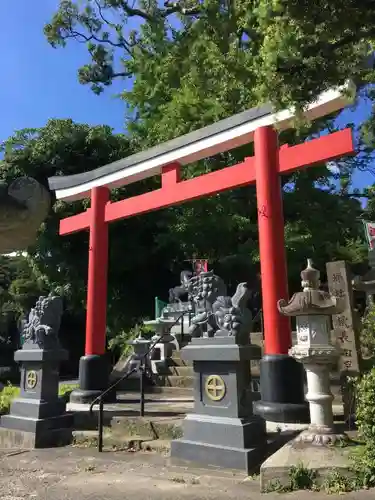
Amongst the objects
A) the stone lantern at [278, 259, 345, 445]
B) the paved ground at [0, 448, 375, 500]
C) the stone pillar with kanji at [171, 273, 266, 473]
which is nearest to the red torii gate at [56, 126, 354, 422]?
the stone pillar with kanji at [171, 273, 266, 473]

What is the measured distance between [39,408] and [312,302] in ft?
15.3

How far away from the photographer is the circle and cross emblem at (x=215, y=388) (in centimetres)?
549

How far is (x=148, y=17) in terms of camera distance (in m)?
16.9

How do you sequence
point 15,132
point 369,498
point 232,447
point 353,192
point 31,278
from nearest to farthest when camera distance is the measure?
point 369,498 → point 232,447 → point 15,132 → point 353,192 → point 31,278

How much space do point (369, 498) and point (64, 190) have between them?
29.9 feet

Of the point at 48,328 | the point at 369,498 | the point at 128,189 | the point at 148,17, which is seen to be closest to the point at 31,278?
the point at 128,189

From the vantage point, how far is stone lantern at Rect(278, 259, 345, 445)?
5008mm

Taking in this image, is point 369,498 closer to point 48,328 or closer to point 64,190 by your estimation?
point 48,328

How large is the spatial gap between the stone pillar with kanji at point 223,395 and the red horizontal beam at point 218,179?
273 cm

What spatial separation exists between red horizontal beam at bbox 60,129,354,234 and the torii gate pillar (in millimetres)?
294

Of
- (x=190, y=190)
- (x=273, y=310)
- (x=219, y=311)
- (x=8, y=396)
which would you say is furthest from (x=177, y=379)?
(x=219, y=311)

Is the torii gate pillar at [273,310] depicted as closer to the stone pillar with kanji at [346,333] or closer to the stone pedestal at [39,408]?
the stone pillar with kanji at [346,333]

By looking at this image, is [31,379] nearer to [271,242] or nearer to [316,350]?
[271,242]

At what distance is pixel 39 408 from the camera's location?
285 inches
